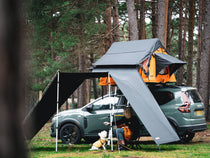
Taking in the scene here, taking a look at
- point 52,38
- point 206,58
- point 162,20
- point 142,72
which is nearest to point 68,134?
point 142,72

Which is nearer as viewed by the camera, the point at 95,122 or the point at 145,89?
the point at 145,89

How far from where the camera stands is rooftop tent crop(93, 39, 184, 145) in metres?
8.69

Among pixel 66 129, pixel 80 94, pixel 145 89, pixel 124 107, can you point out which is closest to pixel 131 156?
pixel 145 89

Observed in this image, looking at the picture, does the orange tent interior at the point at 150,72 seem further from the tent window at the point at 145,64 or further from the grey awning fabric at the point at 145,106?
the grey awning fabric at the point at 145,106

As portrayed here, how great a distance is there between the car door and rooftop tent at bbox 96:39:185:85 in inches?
40.9

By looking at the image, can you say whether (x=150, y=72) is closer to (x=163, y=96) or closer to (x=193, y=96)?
(x=163, y=96)

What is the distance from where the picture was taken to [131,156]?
8023 mm

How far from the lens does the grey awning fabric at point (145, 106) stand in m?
8.57

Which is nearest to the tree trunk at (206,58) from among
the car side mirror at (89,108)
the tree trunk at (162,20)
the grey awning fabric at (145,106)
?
the tree trunk at (162,20)

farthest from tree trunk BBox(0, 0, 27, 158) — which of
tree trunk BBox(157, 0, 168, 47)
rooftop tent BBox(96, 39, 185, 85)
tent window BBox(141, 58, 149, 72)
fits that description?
tree trunk BBox(157, 0, 168, 47)

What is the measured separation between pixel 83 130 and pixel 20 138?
33.2 ft

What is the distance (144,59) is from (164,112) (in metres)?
1.84

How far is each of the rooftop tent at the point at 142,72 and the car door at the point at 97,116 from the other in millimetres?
1047

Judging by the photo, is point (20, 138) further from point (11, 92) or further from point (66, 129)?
point (66, 129)
